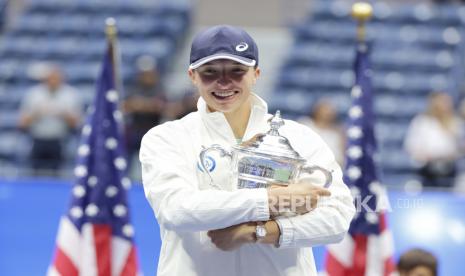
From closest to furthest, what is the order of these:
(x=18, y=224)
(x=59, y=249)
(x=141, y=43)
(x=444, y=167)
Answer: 1. (x=59, y=249)
2. (x=18, y=224)
3. (x=444, y=167)
4. (x=141, y=43)

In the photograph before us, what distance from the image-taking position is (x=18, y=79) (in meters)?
10.8

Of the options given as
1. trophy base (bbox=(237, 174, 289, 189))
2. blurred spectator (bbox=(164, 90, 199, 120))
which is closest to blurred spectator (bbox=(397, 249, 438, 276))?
trophy base (bbox=(237, 174, 289, 189))

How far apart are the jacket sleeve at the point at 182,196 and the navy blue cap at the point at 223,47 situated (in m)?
0.25

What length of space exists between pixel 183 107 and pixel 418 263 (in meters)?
3.68

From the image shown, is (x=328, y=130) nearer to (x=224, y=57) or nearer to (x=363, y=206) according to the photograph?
(x=363, y=206)

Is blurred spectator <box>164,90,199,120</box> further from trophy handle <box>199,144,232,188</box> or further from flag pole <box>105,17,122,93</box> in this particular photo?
trophy handle <box>199,144,232,188</box>

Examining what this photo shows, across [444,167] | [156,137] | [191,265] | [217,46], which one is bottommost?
[191,265]

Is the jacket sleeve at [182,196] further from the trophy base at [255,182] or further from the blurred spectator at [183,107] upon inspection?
the blurred spectator at [183,107]

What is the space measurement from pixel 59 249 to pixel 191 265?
2204 mm

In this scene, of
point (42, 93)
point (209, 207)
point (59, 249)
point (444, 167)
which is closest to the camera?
point (209, 207)

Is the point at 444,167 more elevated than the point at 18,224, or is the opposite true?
the point at 444,167

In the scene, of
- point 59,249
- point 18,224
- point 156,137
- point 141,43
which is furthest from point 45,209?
point 141,43

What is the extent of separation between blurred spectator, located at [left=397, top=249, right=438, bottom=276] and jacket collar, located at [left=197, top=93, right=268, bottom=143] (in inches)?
53.5

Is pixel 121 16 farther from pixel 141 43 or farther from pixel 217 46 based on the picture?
pixel 217 46
